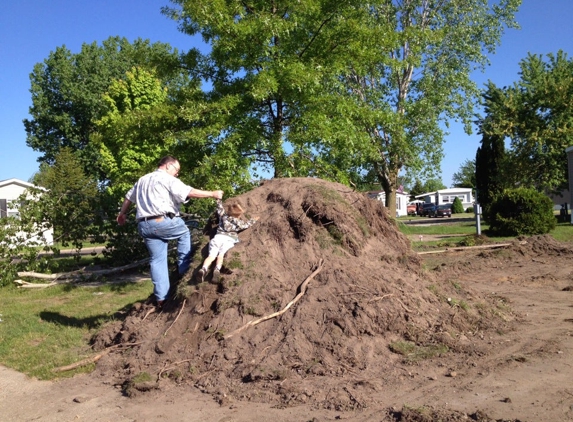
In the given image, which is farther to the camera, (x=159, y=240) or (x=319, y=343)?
(x=159, y=240)

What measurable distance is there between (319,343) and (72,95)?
143 ft

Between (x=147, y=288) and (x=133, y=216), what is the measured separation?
2.17 meters

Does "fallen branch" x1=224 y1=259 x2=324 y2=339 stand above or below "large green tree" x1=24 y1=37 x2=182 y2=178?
below

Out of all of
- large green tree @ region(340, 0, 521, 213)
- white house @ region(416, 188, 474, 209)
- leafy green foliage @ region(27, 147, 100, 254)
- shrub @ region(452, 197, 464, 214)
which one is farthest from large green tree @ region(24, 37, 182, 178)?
white house @ region(416, 188, 474, 209)

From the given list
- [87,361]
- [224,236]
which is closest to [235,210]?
[224,236]

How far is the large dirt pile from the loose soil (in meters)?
0.02

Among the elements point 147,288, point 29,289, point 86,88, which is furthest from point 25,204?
point 86,88

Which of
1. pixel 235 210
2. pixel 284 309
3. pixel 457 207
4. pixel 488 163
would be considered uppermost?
pixel 488 163

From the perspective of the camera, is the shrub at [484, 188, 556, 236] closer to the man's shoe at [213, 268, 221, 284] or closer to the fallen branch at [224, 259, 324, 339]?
the fallen branch at [224, 259, 324, 339]

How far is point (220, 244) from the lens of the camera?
6.48m

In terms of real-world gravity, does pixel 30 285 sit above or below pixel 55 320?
above

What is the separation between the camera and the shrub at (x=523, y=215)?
20625mm

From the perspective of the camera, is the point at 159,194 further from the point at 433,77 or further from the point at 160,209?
the point at 433,77

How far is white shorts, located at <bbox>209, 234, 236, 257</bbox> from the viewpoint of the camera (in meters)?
6.42
